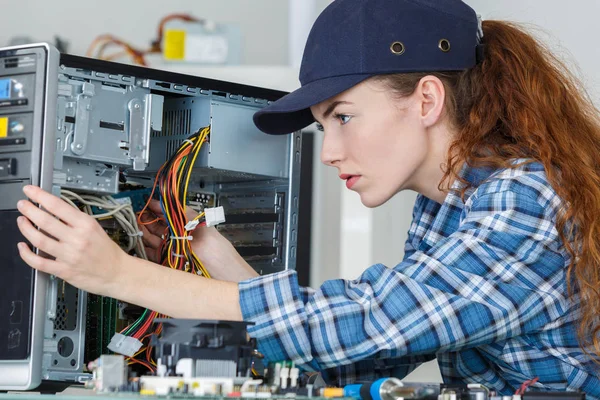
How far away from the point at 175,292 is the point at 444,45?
1.78ft

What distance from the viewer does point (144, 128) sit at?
1.45m

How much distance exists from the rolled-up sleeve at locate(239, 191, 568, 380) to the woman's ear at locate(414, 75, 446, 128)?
240mm

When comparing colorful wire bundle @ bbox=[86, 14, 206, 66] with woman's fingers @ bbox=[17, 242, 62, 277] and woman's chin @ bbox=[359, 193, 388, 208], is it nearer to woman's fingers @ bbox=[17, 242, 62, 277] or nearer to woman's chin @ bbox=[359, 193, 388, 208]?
woman's chin @ bbox=[359, 193, 388, 208]

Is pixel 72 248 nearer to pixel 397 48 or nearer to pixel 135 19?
pixel 397 48

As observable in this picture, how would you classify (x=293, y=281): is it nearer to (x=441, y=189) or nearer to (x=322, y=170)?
(x=441, y=189)

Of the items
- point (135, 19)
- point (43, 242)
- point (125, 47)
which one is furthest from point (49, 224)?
point (135, 19)

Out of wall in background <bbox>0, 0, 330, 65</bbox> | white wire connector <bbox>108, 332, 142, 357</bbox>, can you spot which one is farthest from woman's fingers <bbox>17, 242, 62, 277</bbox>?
wall in background <bbox>0, 0, 330, 65</bbox>

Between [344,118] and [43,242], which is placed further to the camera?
[344,118]

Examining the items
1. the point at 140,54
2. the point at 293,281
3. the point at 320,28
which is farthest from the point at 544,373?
the point at 140,54

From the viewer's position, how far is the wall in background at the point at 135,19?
373cm

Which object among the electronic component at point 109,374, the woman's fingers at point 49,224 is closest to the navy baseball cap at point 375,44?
the woman's fingers at point 49,224

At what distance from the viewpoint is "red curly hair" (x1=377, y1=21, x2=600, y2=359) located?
127 centimetres

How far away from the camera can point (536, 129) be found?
1.36m

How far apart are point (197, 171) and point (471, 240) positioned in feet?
1.83
